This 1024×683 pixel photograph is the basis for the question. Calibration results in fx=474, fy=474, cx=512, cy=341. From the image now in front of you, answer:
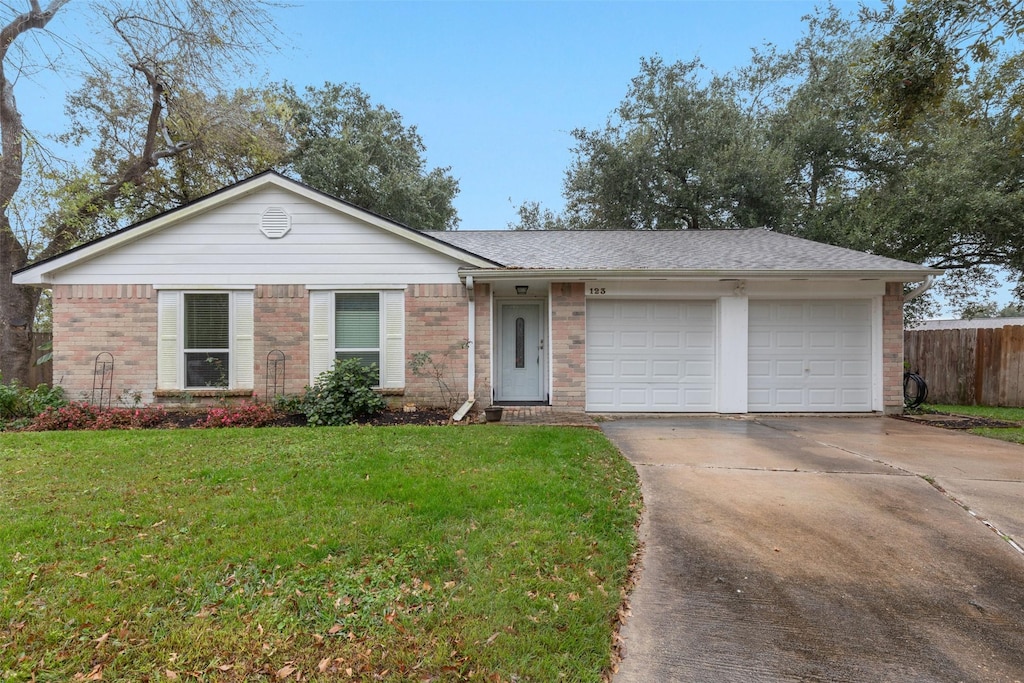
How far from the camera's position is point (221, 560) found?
294 cm

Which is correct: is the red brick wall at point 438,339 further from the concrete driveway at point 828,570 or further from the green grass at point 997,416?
the green grass at point 997,416

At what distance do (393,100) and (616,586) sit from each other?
23844 millimetres

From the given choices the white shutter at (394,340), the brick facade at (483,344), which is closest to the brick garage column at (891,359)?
the brick facade at (483,344)

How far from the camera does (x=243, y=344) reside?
8.64 meters

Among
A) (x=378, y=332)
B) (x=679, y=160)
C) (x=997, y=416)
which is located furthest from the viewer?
(x=679, y=160)

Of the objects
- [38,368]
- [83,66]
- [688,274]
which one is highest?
[83,66]

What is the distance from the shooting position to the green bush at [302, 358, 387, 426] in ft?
25.6

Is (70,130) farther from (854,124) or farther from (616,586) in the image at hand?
(854,124)

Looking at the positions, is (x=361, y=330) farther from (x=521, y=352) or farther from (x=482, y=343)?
(x=521, y=352)

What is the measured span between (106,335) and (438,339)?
5890 mm

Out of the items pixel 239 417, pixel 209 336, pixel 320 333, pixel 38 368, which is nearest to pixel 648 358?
pixel 320 333

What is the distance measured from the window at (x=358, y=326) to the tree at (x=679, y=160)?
13563 millimetres

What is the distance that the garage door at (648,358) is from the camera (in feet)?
29.5

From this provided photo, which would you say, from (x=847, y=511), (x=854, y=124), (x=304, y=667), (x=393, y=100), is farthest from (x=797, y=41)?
(x=304, y=667)
